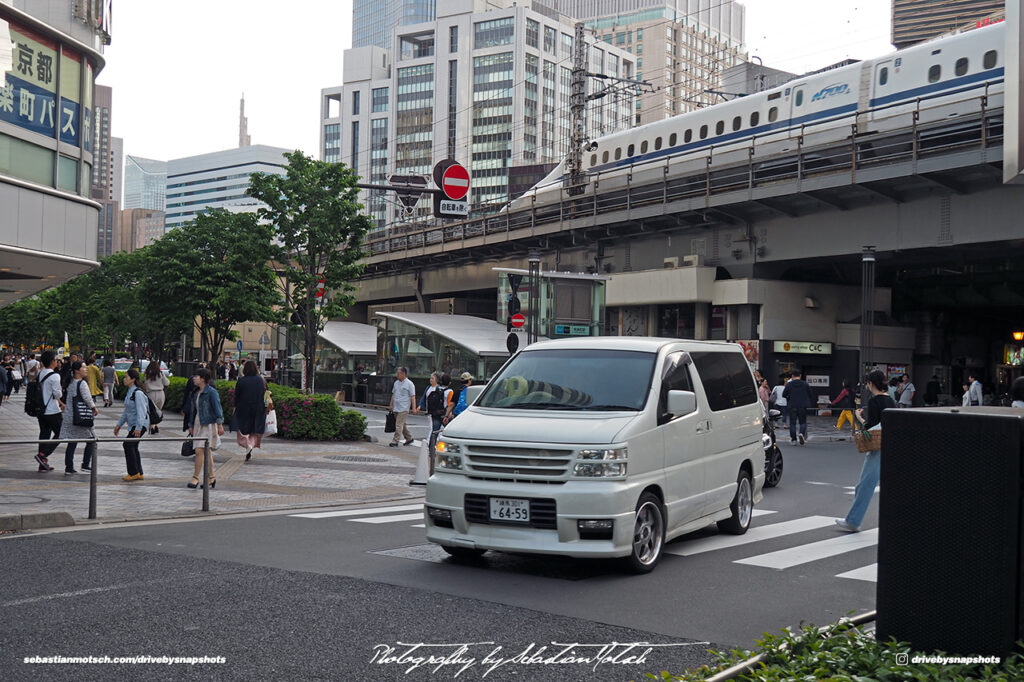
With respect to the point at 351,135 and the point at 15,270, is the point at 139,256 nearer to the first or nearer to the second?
the point at 15,270

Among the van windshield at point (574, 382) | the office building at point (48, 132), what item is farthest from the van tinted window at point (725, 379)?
the office building at point (48, 132)

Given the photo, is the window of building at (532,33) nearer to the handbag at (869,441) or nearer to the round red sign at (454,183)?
the round red sign at (454,183)

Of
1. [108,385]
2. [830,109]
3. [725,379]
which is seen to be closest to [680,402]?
[725,379]

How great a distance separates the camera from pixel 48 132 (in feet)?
62.7

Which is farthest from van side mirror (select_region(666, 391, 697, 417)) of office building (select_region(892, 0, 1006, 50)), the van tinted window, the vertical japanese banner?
office building (select_region(892, 0, 1006, 50))

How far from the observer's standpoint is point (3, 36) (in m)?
16.2

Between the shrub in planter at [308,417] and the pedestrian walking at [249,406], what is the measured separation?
6.84 meters

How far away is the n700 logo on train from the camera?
30.3 m

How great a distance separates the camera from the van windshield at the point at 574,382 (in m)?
8.82

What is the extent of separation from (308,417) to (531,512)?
16505 millimetres

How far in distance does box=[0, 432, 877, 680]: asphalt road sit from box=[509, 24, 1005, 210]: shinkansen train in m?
19.7

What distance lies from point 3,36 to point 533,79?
431 ft

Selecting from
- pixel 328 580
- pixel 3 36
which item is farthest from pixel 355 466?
pixel 328 580

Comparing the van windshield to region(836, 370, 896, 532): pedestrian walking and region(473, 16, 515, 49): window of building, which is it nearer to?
region(836, 370, 896, 532): pedestrian walking
